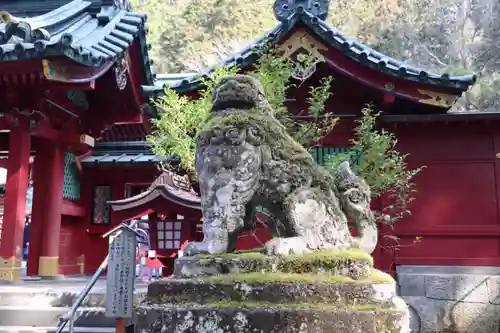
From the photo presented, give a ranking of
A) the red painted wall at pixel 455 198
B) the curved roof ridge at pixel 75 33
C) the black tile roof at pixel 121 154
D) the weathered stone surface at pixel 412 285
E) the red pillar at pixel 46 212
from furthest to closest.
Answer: the black tile roof at pixel 121 154 < the red pillar at pixel 46 212 < the red painted wall at pixel 455 198 < the weathered stone surface at pixel 412 285 < the curved roof ridge at pixel 75 33

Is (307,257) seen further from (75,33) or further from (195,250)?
(75,33)

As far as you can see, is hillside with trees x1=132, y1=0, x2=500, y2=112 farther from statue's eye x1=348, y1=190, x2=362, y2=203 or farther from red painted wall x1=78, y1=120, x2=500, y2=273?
statue's eye x1=348, y1=190, x2=362, y2=203

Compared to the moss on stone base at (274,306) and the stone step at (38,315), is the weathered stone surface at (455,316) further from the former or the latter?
the moss on stone base at (274,306)

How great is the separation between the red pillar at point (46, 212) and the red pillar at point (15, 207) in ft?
3.34

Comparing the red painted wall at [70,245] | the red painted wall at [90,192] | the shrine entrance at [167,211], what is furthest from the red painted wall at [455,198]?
the red painted wall at [70,245]

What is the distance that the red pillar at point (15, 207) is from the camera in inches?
297

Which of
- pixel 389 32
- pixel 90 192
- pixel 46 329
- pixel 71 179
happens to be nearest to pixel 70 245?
pixel 90 192

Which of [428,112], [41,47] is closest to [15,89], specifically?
[41,47]

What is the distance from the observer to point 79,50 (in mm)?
6867

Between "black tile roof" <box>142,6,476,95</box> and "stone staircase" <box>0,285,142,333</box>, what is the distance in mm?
3757

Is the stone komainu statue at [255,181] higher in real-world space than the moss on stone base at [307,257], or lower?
higher

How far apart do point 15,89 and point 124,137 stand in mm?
4037

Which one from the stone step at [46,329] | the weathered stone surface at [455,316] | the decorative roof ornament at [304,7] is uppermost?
the decorative roof ornament at [304,7]

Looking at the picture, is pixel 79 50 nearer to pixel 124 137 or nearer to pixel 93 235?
pixel 124 137
